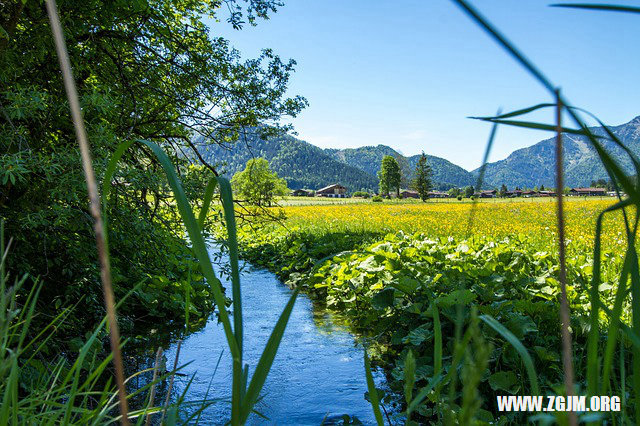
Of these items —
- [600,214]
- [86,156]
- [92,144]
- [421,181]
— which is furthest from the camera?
[421,181]

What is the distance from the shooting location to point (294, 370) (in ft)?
15.5

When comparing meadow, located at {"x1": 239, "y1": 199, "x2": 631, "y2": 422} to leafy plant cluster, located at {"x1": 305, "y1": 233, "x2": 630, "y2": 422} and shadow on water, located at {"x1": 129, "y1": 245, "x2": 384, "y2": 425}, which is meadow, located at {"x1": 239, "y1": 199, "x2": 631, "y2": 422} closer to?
leafy plant cluster, located at {"x1": 305, "y1": 233, "x2": 630, "y2": 422}

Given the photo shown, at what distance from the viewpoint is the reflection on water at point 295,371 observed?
3873mm

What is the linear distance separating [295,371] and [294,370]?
3 cm

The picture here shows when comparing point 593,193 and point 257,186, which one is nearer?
point 257,186

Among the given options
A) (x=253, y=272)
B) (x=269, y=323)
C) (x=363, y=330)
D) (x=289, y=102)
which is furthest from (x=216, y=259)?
(x=253, y=272)

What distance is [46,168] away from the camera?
10.3 feet

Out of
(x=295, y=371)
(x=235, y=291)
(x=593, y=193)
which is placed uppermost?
(x=593, y=193)

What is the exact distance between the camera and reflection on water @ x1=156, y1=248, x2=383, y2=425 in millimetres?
3873

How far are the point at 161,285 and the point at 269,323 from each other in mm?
1584

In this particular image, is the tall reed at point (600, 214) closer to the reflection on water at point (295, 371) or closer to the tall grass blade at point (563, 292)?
the tall grass blade at point (563, 292)

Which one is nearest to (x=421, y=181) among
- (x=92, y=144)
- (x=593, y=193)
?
(x=593, y=193)

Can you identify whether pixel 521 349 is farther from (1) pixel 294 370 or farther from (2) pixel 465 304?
(1) pixel 294 370

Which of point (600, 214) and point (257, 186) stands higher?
point (257, 186)
